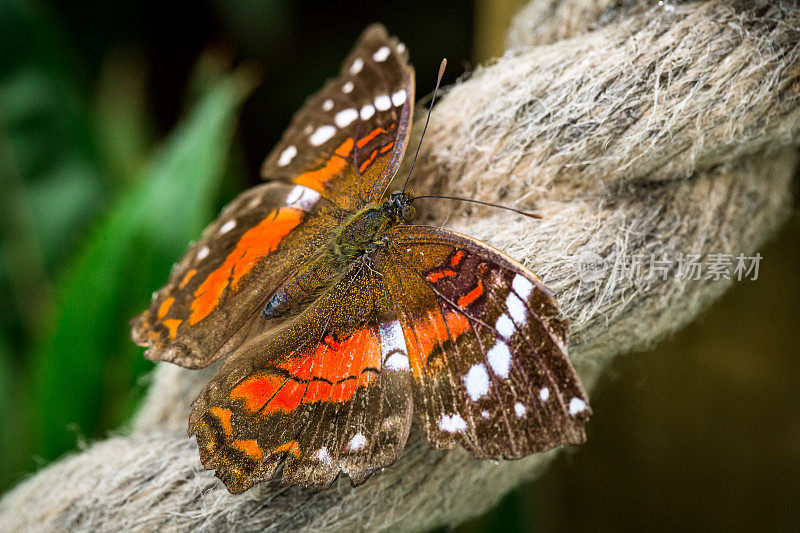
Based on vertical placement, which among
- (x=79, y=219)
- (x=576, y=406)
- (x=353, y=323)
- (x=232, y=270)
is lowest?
(x=576, y=406)

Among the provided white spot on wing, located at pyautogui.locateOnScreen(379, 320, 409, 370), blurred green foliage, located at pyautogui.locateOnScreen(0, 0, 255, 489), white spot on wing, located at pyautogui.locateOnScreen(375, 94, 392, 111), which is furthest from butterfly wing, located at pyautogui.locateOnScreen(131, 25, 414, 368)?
blurred green foliage, located at pyautogui.locateOnScreen(0, 0, 255, 489)

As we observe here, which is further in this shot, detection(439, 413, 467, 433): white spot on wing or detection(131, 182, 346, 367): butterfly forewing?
detection(131, 182, 346, 367): butterfly forewing

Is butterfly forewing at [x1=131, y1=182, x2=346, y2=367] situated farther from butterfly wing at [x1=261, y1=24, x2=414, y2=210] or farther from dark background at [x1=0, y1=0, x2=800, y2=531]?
dark background at [x1=0, y1=0, x2=800, y2=531]

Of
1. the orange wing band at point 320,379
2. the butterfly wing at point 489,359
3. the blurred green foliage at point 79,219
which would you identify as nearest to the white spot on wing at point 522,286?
the butterfly wing at point 489,359

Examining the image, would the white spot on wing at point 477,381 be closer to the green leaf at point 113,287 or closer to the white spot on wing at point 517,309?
the white spot on wing at point 517,309

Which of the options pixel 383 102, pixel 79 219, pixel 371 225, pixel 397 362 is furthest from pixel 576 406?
pixel 79 219

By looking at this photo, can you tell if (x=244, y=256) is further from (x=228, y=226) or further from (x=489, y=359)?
(x=489, y=359)
